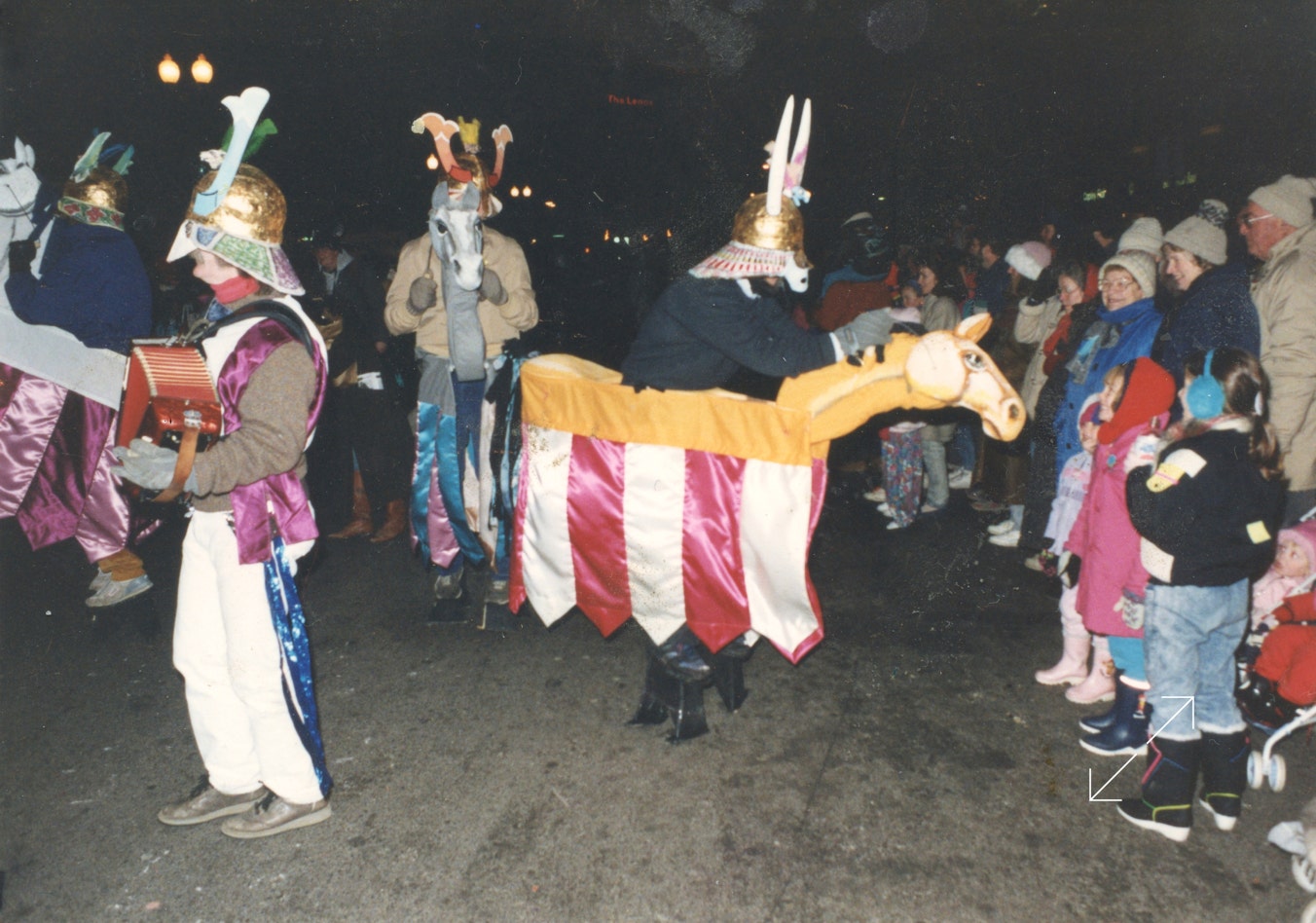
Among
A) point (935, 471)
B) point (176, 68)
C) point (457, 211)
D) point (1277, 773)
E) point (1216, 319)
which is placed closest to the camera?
point (1277, 773)

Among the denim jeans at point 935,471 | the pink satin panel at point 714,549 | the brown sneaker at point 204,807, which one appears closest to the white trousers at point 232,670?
the brown sneaker at point 204,807

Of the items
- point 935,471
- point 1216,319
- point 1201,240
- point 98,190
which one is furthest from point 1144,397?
point 98,190

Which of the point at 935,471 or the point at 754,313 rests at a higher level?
the point at 754,313

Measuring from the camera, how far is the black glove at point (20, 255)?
3566 millimetres

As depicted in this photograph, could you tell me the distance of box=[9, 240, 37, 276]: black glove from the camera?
11.7ft

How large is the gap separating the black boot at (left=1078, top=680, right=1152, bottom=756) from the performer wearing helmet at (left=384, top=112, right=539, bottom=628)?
2.73 meters

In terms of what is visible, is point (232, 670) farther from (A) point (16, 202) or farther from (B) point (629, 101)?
(B) point (629, 101)

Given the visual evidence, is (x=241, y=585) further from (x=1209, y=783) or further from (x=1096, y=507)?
(x=1209, y=783)

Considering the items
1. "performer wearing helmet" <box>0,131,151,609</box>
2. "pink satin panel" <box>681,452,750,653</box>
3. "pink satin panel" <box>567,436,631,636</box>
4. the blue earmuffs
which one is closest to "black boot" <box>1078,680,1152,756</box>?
the blue earmuffs

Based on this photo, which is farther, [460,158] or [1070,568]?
[460,158]

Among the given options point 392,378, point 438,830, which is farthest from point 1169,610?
point 392,378

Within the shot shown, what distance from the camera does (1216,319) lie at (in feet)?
10.4

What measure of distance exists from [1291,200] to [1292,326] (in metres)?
0.67

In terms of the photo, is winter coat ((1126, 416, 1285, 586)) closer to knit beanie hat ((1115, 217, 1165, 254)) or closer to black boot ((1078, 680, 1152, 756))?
black boot ((1078, 680, 1152, 756))
